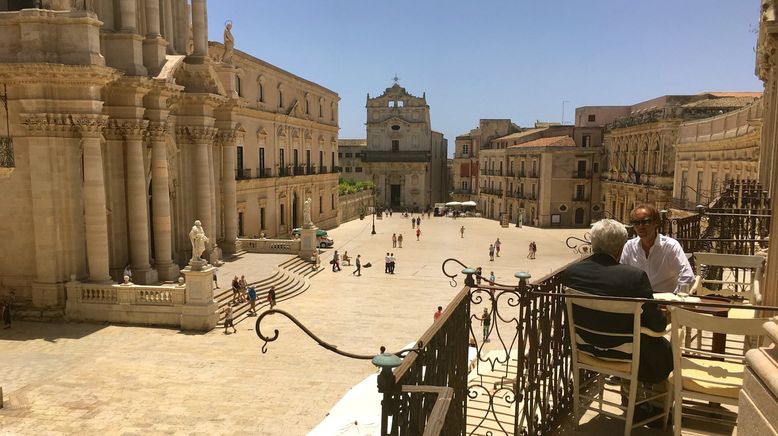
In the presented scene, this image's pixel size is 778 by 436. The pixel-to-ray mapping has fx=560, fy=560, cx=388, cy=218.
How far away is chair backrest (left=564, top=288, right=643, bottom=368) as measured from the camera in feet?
13.0

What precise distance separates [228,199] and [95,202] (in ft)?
31.3

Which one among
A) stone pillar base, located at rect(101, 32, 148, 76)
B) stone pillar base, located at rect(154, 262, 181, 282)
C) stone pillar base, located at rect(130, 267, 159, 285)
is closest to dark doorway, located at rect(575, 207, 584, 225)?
stone pillar base, located at rect(154, 262, 181, 282)

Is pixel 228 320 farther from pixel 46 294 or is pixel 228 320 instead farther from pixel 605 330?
pixel 605 330

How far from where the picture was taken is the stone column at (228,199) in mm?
26469

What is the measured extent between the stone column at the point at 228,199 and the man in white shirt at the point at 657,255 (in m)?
23.0

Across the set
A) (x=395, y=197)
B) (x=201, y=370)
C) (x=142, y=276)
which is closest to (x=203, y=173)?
(x=142, y=276)

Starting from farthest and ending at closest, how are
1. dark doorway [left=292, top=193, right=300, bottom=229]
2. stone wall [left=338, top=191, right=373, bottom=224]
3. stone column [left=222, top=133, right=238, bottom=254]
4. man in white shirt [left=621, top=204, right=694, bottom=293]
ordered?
stone wall [left=338, top=191, right=373, bottom=224], dark doorway [left=292, top=193, right=300, bottom=229], stone column [left=222, top=133, right=238, bottom=254], man in white shirt [left=621, top=204, right=694, bottom=293]

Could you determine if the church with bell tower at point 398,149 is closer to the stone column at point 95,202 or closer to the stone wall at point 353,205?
the stone wall at point 353,205

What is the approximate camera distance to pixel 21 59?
16078 mm

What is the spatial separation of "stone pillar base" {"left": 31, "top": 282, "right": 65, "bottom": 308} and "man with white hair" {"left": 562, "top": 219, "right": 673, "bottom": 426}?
1723cm

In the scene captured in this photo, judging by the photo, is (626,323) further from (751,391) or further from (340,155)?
(340,155)

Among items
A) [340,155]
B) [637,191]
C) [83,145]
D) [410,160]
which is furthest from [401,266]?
[340,155]

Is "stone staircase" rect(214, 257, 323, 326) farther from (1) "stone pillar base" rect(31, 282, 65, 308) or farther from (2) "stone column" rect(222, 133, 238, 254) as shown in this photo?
(1) "stone pillar base" rect(31, 282, 65, 308)

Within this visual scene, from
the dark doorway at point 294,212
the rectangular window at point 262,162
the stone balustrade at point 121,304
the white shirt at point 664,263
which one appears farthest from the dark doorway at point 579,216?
the white shirt at point 664,263
